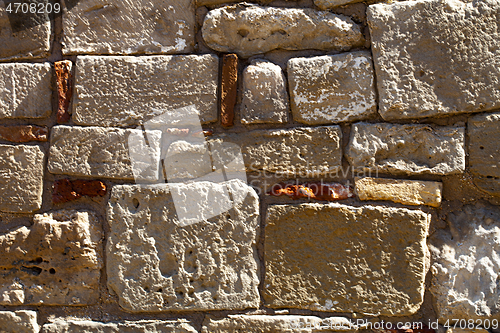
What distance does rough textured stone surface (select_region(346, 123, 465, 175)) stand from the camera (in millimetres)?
1479

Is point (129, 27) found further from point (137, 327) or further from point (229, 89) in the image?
point (137, 327)

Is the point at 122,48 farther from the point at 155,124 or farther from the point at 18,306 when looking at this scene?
the point at 18,306

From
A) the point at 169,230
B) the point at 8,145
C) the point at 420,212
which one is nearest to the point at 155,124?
the point at 169,230

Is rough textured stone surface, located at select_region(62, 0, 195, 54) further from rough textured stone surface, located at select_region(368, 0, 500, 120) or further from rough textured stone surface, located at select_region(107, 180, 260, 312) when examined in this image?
rough textured stone surface, located at select_region(368, 0, 500, 120)

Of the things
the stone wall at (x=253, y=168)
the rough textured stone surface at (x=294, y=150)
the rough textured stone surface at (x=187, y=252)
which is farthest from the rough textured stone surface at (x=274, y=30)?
the rough textured stone surface at (x=187, y=252)

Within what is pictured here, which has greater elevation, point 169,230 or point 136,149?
point 136,149

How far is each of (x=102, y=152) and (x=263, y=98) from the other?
725 millimetres

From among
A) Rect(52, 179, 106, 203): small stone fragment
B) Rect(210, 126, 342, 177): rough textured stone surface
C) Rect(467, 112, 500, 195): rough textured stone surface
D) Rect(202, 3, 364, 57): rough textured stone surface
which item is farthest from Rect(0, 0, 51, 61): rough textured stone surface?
Rect(467, 112, 500, 195): rough textured stone surface

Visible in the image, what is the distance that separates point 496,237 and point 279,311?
0.92m

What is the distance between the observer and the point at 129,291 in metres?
1.53

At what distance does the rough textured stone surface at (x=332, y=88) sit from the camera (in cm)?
150

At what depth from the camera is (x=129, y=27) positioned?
158cm

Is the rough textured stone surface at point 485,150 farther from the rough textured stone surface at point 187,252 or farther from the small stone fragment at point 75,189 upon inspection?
the small stone fragment at point 75,189

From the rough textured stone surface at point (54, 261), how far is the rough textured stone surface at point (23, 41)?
0.72m
